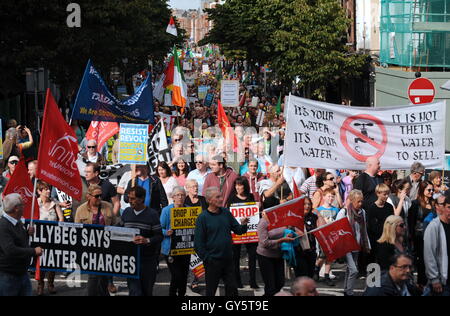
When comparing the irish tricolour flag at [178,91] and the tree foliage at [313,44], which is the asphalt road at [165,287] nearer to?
the irish tricolour flag at [178,91]

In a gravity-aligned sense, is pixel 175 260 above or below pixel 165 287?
above

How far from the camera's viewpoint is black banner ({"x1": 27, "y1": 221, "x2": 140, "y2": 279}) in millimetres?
10070

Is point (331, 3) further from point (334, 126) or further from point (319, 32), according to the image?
point (334, 126)

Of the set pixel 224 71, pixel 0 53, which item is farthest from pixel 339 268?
pixel 224 71

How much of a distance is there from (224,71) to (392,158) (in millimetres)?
98363

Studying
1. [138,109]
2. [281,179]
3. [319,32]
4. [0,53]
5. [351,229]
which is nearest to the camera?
[351,229]

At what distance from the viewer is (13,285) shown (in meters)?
8.98

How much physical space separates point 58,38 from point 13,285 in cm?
2437

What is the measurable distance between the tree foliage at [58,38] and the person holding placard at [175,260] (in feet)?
66.3

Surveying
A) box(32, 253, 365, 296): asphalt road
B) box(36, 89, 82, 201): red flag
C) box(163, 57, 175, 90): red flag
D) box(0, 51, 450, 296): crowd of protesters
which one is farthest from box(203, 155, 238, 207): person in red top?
box(163, 57, 175, 90): red flag

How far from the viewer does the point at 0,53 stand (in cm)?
3088

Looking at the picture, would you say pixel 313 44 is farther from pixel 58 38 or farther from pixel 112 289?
pixel 112 289

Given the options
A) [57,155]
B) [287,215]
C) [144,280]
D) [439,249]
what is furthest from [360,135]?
[57,155]

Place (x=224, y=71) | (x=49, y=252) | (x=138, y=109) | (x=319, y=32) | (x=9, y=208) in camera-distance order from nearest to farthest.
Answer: (x=9, y=208), (x=49, y=252), (x=138, y=109), (x=319, y=32), (x=224, y=71)
